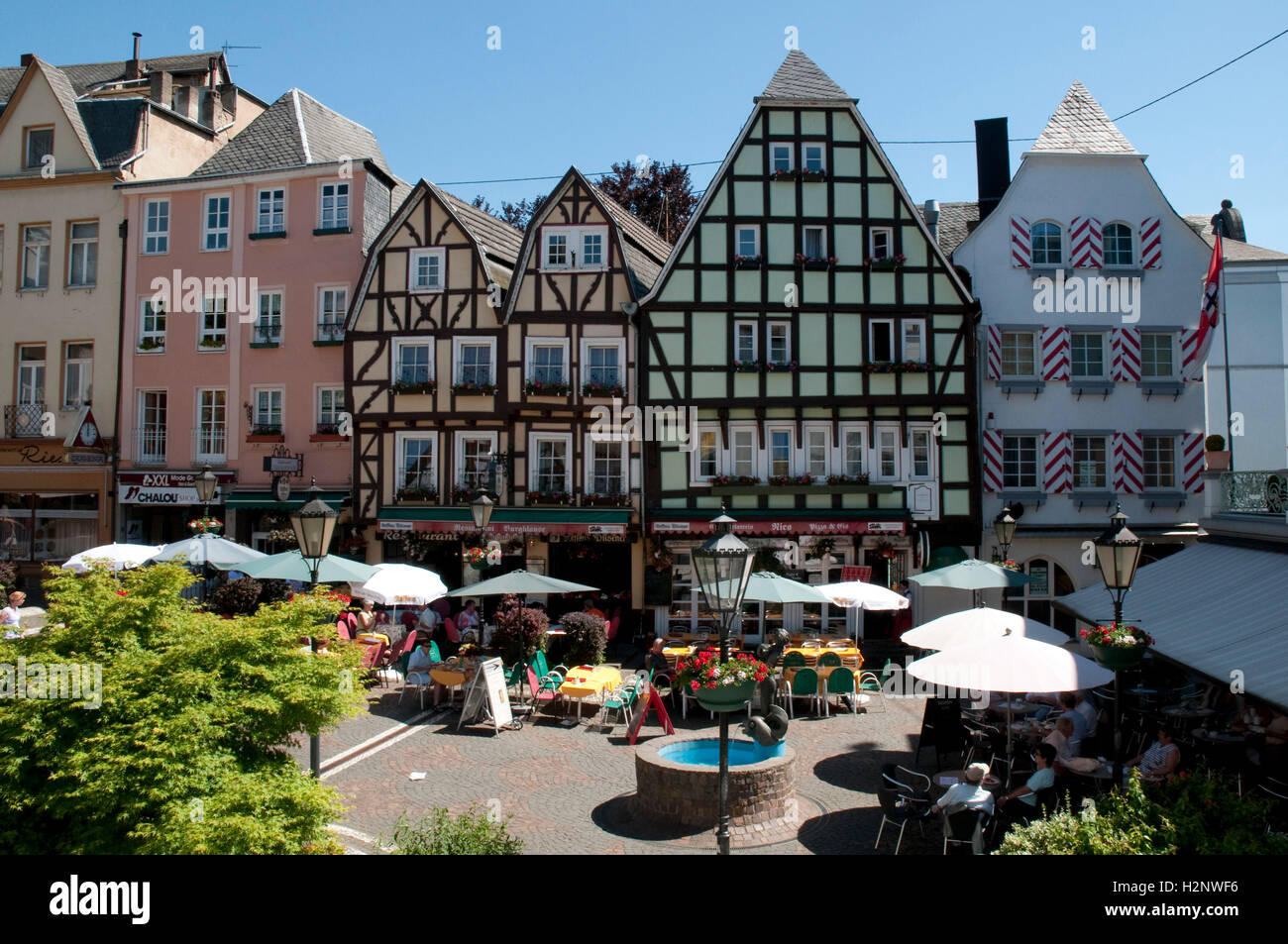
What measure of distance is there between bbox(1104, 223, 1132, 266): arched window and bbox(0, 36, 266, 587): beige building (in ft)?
84.1

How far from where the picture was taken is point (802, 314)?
889 inches

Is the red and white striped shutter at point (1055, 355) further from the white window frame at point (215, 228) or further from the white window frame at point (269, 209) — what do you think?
the white window frame at point (215, 228)

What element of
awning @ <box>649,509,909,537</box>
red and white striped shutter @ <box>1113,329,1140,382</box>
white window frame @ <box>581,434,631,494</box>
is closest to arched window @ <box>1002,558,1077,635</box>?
awning @ <box>649,509,909,537</box>

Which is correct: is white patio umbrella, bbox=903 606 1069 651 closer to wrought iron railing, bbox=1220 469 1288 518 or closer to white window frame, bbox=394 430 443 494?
wrought iron railing, bbox=1220 469 1288 518

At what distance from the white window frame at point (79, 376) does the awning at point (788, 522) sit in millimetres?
17128

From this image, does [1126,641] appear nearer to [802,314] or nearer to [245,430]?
[802,314]

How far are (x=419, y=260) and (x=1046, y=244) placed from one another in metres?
16.0

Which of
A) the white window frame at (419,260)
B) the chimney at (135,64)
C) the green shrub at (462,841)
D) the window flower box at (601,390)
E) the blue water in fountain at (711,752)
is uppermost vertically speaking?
the chimney at (135,64)

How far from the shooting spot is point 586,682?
14836 mm

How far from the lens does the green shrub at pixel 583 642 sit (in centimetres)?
1655

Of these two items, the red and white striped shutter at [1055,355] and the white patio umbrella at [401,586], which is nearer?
the white patio umbrella at [401,586]

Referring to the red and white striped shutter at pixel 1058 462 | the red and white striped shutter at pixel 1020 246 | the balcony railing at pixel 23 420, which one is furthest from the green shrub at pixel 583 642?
the balcony railing at pixel 23 420

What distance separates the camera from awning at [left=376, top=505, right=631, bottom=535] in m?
22.0

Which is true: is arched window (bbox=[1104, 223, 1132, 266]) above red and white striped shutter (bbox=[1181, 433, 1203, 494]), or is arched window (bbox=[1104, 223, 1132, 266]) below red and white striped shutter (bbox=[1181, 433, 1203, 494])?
above
